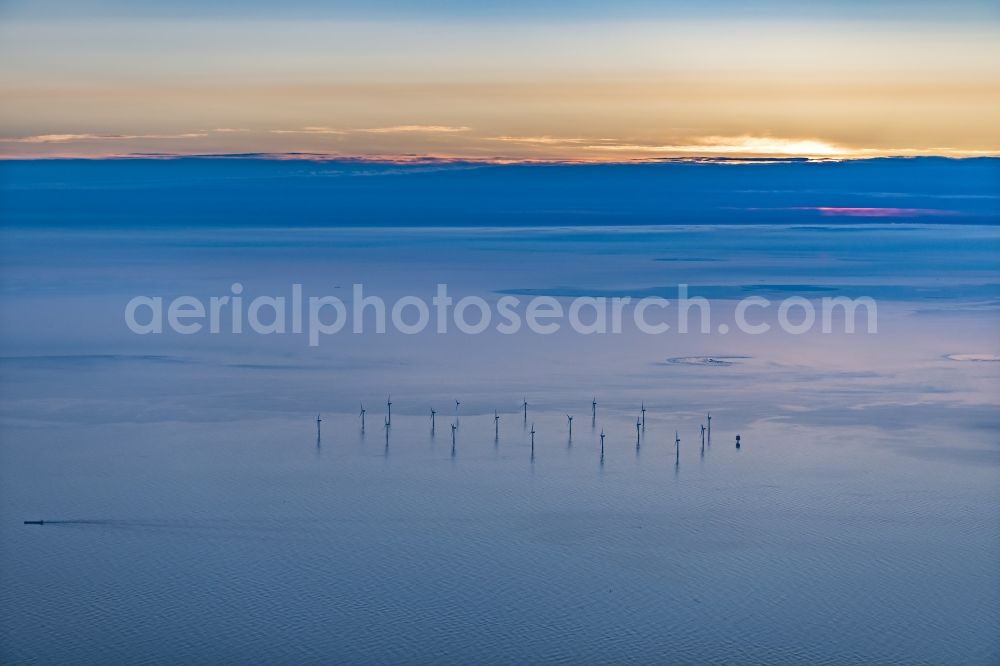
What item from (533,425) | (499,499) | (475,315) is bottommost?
(499,499)

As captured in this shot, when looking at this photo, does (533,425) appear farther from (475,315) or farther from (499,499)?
(475,315)

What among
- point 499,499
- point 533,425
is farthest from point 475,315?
point 499,499

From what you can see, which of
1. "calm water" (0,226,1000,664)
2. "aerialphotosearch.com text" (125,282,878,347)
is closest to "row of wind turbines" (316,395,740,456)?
"calm water" (0,226,1000,664)

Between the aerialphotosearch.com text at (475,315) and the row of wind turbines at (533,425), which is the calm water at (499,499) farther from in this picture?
the aerialphotosearch.com text at (475,315)

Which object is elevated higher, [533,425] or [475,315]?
[475,315]

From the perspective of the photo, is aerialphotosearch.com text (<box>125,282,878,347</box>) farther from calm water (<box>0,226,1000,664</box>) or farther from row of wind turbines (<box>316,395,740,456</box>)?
row of wind turbines (<box>316,395,740,456</box>)

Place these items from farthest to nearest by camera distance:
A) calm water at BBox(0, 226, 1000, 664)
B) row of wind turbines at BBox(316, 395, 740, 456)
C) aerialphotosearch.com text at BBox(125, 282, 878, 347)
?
aerialphotosearch.com text at BBox(125, 282, 878, 347) < row of wind turbines at BBox(316, 395, 740, 456) < calm water at BBox(0, 226, 1000, 664)

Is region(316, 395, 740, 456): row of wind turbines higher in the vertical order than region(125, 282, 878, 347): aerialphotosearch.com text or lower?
lower

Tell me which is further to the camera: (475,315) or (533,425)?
(475,315)

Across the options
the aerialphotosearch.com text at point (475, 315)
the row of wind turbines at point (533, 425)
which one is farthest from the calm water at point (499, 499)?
the aerialphotosearch.com text at point (475, 315)
